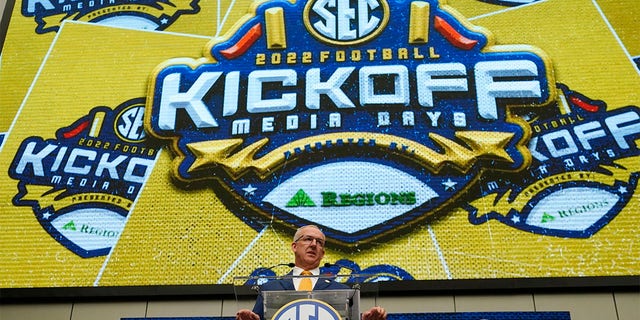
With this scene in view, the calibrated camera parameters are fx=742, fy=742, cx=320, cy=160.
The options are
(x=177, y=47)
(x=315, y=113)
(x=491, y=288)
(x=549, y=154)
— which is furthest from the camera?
(x=177, y=47)

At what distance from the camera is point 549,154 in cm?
360

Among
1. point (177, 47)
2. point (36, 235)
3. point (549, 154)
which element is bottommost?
point (36, 235)

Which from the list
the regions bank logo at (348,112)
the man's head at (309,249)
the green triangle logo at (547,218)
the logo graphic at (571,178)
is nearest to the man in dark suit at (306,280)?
the man's head at (309,249)

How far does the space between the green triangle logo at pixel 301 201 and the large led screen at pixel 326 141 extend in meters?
0.01

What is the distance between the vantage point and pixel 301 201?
12.0 ft

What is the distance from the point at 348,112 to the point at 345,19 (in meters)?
0.61

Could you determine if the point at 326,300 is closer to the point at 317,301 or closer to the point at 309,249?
the point at 317,301

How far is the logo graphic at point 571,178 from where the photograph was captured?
3.48 meters

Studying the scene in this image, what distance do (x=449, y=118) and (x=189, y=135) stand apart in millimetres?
1349

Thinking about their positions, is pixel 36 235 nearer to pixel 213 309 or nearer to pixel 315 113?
pixel 213 309

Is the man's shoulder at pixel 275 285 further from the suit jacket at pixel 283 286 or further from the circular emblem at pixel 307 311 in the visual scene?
the circular emblem at pixel 307 311

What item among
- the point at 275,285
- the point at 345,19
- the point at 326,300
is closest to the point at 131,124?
the point at 345,19

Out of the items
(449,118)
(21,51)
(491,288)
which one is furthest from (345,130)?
(21,51)

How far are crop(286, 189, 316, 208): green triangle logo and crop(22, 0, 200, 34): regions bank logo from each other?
134 cm
